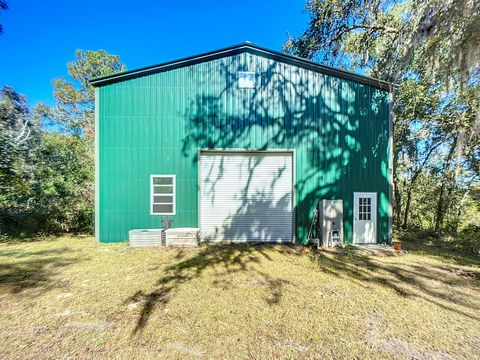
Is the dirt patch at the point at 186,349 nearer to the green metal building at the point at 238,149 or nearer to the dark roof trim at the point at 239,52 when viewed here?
the green metal building at the point at 238,149

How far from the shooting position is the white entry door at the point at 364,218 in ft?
24.6

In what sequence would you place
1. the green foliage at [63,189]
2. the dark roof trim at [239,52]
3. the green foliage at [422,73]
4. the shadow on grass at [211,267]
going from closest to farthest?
the shadow on grass at [211,267]
the green foliage at [422,73]
the dark roof trim at [239,52]
the green foliage at [63,189]

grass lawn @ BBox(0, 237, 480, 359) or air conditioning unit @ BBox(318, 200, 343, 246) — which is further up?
air conditioning unit @ BBox(318, 200, 343, 246)

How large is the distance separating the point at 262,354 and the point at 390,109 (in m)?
8.41

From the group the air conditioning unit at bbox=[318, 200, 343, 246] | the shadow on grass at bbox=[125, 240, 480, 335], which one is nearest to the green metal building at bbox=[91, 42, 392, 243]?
the air conditioning unit at bbox=[318, 200, 343, 246]

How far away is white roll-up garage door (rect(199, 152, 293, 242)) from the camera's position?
7.45 m

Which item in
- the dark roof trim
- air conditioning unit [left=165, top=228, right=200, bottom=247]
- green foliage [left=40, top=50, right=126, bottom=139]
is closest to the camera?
air conditioning unit [left=165, top=228, right=200, bottom=247]

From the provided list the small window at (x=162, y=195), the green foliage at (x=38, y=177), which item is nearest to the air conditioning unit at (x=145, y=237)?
the small window at (x=162, y=195)

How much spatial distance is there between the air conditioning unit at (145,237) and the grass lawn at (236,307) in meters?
0.97

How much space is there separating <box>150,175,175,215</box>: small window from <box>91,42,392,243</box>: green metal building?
0.03 metres

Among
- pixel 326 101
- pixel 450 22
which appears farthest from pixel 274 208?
pixel 450 22

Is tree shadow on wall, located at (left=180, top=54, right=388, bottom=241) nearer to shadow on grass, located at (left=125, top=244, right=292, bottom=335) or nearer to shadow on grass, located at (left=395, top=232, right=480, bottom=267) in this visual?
shadow on grass, located at (left=125, top=244, right=292, bottom=335)

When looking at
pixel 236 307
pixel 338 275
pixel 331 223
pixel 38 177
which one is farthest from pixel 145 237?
pixel 331 223

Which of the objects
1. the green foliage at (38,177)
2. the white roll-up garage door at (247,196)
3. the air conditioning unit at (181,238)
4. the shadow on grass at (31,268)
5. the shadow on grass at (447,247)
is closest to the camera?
the shadow on grass at (31,268)
